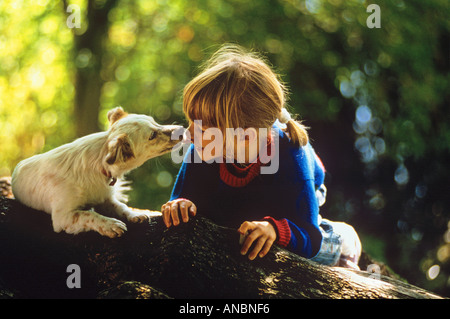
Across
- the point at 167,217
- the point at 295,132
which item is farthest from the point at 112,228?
the point at 295,132

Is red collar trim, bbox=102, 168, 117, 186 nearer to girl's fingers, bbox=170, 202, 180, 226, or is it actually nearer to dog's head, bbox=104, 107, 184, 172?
dog's head, bbox=104, 107, 184, 172

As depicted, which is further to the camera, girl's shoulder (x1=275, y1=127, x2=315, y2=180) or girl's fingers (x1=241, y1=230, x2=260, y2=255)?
girl's shoulder (x1=275, y1=127, x2=315, y2=180)

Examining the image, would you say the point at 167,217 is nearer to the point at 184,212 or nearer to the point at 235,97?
the point at 184,212

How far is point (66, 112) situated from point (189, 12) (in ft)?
10.0

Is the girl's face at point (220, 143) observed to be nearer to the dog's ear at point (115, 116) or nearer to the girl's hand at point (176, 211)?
the girl's hand at point (176, 211)

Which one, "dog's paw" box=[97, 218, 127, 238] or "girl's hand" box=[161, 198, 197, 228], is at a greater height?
"girl's hand" box=[161, 198, 197, 228]

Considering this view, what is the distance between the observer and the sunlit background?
6410 millimetres

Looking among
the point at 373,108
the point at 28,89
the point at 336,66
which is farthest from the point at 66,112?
the point at 373,108

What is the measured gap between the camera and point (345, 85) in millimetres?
6711

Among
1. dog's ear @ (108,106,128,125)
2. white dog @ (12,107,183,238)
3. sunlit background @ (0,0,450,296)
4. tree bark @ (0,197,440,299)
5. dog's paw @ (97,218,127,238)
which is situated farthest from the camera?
sunlit background @ (0,0,450,296)

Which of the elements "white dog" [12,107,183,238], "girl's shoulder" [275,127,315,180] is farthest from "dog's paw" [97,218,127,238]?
"girl's shoulder" [275,127,315,180]

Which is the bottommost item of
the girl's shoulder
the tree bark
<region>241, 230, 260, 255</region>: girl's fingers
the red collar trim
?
the tree bark

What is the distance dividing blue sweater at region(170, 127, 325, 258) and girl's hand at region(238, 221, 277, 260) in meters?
0.21

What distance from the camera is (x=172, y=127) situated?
2965mm
